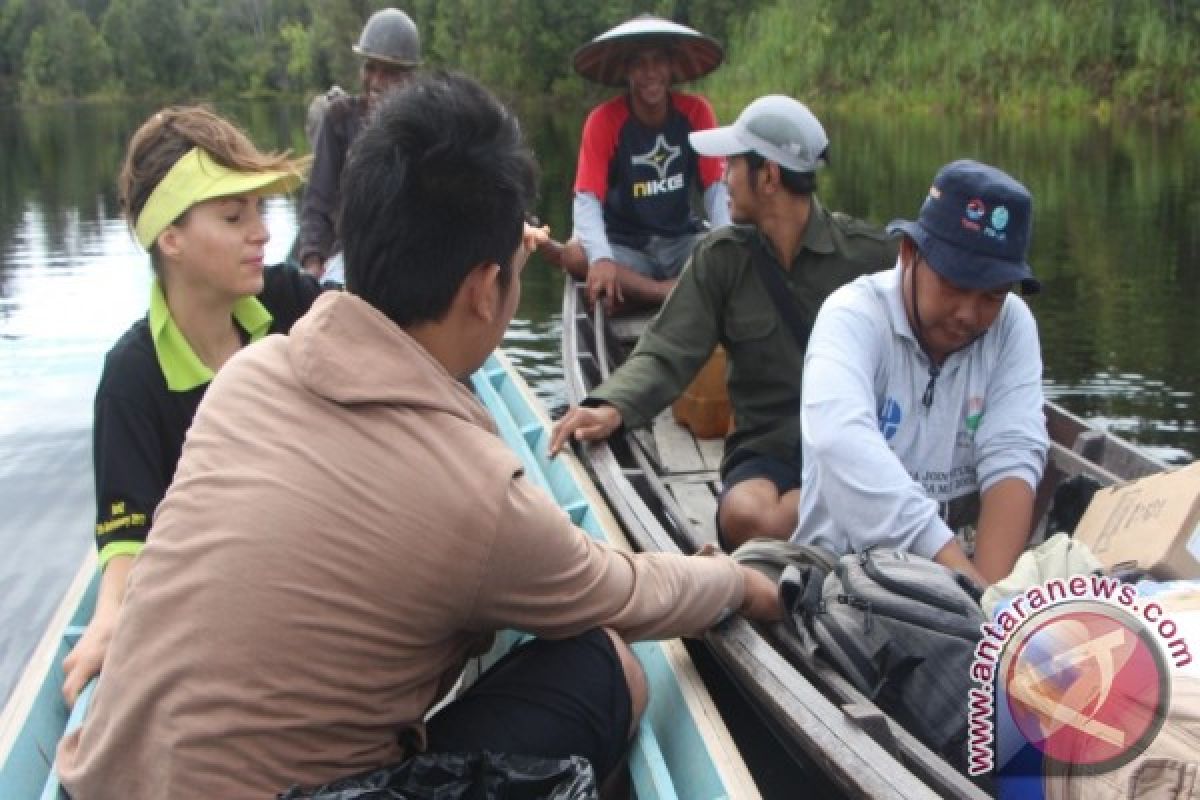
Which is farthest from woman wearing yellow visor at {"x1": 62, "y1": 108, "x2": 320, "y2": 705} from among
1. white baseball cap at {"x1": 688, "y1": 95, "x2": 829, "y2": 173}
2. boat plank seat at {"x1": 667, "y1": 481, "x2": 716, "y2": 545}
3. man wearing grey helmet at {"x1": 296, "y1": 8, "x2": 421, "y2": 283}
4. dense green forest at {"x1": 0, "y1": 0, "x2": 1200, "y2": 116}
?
dense green forest at {"x1": 0, "y1": 0, "x2": 1200, "y2": 116}

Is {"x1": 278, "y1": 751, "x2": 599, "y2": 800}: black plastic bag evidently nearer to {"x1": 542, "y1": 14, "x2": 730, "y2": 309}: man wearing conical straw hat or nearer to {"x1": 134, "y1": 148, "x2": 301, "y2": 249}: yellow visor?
{"x1": 134, "y1": 148, "x2": 301, "y2": 249}: yellow visor

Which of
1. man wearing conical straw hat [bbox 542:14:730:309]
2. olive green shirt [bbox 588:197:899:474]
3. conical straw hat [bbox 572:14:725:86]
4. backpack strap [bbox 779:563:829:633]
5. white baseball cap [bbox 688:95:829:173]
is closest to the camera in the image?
backpack strap [bbox 779:563:829:633]

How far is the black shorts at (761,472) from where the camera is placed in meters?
3.40

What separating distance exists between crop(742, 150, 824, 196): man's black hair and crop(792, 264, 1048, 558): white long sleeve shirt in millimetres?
673

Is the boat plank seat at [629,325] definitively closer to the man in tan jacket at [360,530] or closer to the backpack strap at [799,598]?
the backpack strap at [799,598]

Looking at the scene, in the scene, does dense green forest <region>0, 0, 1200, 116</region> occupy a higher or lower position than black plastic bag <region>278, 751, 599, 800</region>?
higher

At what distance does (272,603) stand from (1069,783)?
3.45 feet

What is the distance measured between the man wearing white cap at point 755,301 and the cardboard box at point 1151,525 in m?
0.95

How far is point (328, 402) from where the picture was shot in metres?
1.67

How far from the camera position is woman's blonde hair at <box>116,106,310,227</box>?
2.76 metres

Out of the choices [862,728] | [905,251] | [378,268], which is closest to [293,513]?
[378,268]

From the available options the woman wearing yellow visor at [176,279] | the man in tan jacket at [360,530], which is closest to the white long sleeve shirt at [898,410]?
the man in tan jacket at [360,530]

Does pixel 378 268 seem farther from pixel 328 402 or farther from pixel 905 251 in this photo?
pixel 905 251

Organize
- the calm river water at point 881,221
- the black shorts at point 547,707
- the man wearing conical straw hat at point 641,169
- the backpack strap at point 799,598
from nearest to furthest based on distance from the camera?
the black shorts at point 547,707, the backpack strap at point 799,598, the man wearing conical straw hat at point 641,169, the calm river water at point 881,221
